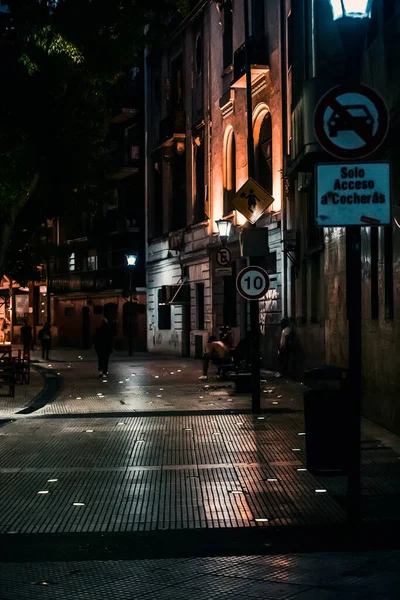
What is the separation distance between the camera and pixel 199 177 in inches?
1486

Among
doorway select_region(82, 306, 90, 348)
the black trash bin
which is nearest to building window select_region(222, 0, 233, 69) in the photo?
the black trash bin

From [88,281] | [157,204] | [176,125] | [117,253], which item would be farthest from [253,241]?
[88,281]

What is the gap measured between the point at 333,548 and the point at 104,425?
27.1 ft

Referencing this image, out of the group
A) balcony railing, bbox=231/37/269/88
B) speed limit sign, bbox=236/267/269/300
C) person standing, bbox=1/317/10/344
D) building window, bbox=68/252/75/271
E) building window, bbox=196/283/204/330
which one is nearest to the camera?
speed limit sign, bbox=236/267/269/300

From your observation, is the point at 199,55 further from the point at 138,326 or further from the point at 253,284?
the point at 253,284

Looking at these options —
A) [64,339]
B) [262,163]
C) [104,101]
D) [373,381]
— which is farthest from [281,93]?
[64,339]

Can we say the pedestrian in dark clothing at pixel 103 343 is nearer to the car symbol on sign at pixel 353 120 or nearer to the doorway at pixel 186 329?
the doorway at pixel 186 329

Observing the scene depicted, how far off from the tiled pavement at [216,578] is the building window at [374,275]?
7852 millimetres

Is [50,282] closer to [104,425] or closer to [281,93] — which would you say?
[281,93]

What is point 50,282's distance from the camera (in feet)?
206

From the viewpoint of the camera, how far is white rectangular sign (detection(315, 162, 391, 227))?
754 centimetres

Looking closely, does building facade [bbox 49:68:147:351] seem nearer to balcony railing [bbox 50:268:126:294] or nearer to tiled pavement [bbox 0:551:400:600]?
balcony railing [bbox 50:268:126:294]

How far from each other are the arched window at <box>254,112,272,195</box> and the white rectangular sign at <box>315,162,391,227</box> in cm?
2180

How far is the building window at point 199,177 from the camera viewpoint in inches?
1454
